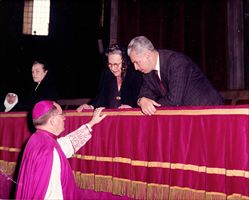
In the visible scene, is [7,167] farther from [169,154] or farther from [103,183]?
[169,154]

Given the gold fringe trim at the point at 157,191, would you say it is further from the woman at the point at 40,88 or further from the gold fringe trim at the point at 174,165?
the woman at the point at 40,88

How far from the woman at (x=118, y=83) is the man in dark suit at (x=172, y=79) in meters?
0.52

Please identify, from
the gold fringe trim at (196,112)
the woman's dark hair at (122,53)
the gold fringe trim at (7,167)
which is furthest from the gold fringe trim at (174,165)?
the gold fringe trim at (7,167)

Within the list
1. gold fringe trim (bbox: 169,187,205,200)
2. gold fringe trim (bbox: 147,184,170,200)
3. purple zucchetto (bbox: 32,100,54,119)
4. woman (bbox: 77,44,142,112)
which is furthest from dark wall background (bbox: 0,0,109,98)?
gold fringe trim (bbox: 169,187,205,200)

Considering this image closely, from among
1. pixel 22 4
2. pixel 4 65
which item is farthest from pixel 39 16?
pixel 4 65

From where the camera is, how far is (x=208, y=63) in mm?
6984

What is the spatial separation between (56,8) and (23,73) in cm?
295

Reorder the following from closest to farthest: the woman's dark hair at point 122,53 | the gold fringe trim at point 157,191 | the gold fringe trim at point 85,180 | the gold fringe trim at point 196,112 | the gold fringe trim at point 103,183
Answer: the gold fringe trim at point 196,112 → the gold fringe trim at point 157,191 → the gold fringe trim at point 103,183 → the gold fringe trim at point 85,180 → the woman's dark hair at point 122,53

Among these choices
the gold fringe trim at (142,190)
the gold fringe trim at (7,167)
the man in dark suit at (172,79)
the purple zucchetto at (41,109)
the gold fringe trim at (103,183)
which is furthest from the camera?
the gold fringe trim at (7,167)

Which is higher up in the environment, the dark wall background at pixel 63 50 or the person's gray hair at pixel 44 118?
the dark wall background at pixel 63 50

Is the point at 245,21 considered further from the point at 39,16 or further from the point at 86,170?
the point at 39,16

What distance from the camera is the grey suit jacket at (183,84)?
2590 mm

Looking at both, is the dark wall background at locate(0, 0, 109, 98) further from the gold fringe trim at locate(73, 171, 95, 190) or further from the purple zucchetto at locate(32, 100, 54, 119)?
the purple zucchetto at locate(32, 100, 54, 119)

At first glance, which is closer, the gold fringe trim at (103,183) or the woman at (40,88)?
the gold fringe trim at (103,183)
